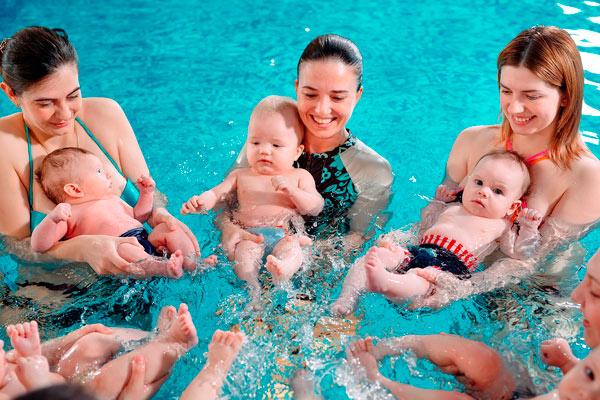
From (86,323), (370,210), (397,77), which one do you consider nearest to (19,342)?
(86,323)

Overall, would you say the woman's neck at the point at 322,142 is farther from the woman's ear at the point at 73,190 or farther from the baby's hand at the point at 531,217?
the woman's ear at the point at 73,190

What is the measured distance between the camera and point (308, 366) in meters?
3.04

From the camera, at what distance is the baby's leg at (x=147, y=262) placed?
319 cm

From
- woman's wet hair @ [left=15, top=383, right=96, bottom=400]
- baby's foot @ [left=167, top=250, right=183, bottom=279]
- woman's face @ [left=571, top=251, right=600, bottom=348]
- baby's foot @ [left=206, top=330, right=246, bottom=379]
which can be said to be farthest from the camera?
baby's foot @ [left=167, top=250, right=183, bottom=279]

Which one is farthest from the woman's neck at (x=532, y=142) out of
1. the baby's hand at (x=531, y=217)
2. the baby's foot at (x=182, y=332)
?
the baby's foot at (x=182, y=332)

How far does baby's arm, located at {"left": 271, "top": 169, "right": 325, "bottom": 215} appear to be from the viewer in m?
3.53

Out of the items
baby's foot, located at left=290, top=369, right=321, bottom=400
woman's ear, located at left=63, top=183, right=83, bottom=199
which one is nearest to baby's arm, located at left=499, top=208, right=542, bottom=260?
baby's foot, located at left=290, top=369, right=321, bottom=400

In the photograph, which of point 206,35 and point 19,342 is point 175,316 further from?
point 206,35

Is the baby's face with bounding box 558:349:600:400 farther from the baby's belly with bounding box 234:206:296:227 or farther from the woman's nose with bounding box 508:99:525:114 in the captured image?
the baby's belly with bounding box 234:206:296:227

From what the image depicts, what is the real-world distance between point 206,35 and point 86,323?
4.07 meters

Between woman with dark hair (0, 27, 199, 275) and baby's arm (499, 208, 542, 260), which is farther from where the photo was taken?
baby's arm (499, 208, 542, 260)

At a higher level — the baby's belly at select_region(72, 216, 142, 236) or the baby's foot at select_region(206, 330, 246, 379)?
the baby's belly at select_region(72, 216, 142, 236)

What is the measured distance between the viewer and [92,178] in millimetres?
3439

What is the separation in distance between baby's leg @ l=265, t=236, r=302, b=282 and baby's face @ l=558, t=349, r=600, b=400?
1502mm
